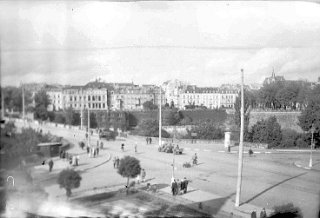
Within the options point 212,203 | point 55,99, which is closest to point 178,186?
point 212,203

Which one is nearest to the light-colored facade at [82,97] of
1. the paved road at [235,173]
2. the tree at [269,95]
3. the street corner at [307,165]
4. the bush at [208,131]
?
the paved road at [235,173]

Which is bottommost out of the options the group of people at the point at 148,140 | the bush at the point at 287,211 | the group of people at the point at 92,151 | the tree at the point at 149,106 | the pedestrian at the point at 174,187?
the bush at the point at 287,211

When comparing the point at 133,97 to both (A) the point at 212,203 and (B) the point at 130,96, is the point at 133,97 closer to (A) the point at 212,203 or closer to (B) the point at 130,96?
(B) the point at 130,96

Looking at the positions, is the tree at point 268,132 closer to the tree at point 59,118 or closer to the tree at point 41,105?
the tree at point 59,118

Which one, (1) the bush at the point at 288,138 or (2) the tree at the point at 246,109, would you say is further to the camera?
(1) the bush at the point at 288,138

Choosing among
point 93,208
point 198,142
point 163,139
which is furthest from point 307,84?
point 93,208

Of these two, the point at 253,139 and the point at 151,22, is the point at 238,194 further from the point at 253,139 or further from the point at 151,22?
the point at 151,22
